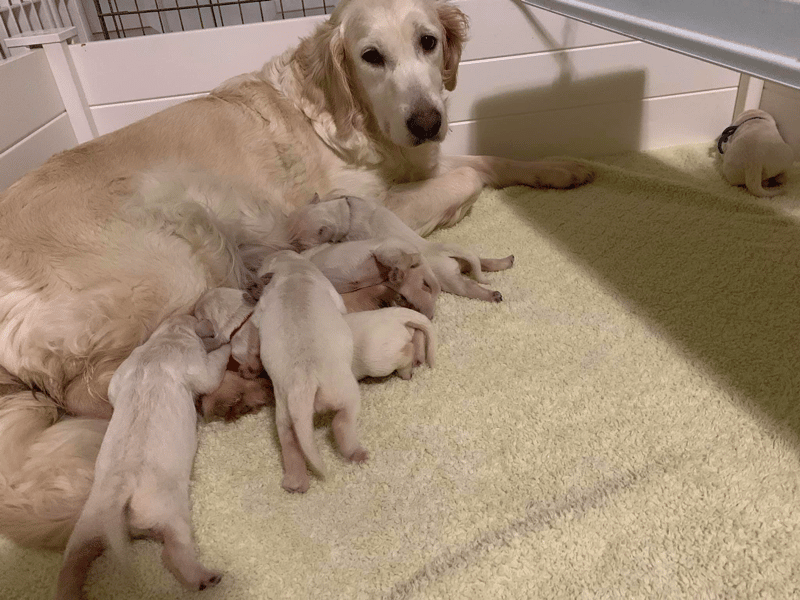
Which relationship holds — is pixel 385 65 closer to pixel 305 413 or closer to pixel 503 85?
pixel 503 85

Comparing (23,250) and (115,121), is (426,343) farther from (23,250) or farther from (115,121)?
(115,121)

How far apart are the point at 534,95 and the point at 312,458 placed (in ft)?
6.01

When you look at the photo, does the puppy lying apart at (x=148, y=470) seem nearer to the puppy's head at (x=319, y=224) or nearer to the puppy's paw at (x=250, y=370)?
the puppy's paw at (x=250, y=370)

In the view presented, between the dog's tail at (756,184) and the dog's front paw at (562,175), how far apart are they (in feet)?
1.75

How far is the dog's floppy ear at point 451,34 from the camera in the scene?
1.82 metres

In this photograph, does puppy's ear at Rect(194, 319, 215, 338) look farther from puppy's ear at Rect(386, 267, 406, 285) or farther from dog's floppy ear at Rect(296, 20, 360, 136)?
dog's floppy ear at Rect(296, 20, 360, 136)

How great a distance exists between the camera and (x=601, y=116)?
233 centimetres

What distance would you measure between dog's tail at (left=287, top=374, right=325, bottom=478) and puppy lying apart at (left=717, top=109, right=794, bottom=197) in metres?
1.77

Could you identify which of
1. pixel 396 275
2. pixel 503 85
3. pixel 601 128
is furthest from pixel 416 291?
pixel 601 128

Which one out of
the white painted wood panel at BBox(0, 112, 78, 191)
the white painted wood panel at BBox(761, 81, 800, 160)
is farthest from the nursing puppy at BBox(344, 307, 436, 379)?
the white painted wood panel at BBox(761, 81, 800, 160)

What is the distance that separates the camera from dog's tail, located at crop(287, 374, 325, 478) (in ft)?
3.26

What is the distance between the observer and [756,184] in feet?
6.28

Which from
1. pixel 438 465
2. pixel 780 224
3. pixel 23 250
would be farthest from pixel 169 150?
pixel 780 224

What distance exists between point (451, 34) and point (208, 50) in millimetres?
896
